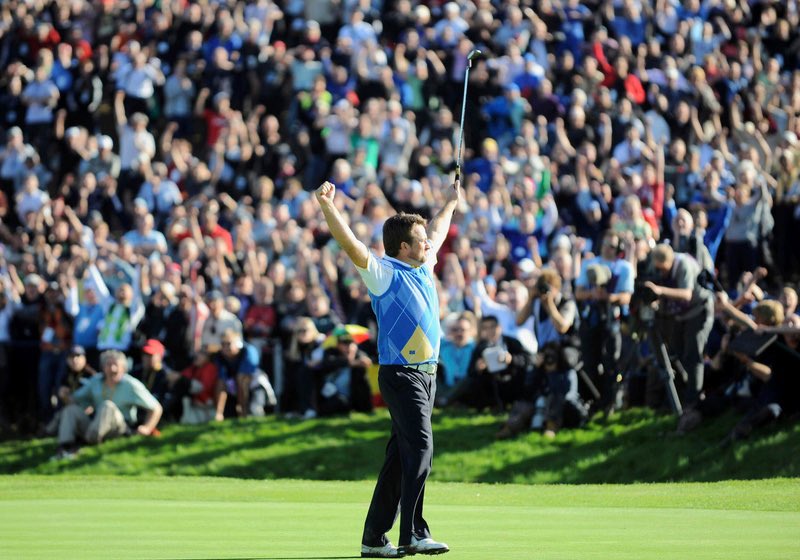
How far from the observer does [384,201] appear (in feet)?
73.4

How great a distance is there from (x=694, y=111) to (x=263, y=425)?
8.41 meters

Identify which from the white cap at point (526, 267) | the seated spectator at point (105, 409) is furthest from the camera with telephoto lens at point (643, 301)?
the seated spectator at point (105, 409)

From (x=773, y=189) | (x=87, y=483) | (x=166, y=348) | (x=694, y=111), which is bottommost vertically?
(x=87, y=483)

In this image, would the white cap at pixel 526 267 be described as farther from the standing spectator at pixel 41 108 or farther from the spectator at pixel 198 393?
the standing spectator at pixel 41 108

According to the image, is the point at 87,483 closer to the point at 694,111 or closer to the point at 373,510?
the point at 373,510

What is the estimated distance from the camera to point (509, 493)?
14633 mm

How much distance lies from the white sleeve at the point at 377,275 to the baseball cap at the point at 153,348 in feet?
39.0

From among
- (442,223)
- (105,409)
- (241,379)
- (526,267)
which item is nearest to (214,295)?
(241,379)

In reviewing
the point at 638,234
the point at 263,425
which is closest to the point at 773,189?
the point at 638,234

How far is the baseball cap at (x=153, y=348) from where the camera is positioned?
20.5 metres

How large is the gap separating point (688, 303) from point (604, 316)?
132 centimetres

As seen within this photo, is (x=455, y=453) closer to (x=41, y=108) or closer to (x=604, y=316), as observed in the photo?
(x=604, y=316)

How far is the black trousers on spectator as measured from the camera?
8.88 m

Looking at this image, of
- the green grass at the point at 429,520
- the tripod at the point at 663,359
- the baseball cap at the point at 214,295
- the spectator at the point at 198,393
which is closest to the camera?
the green grass at the point at 429,520
